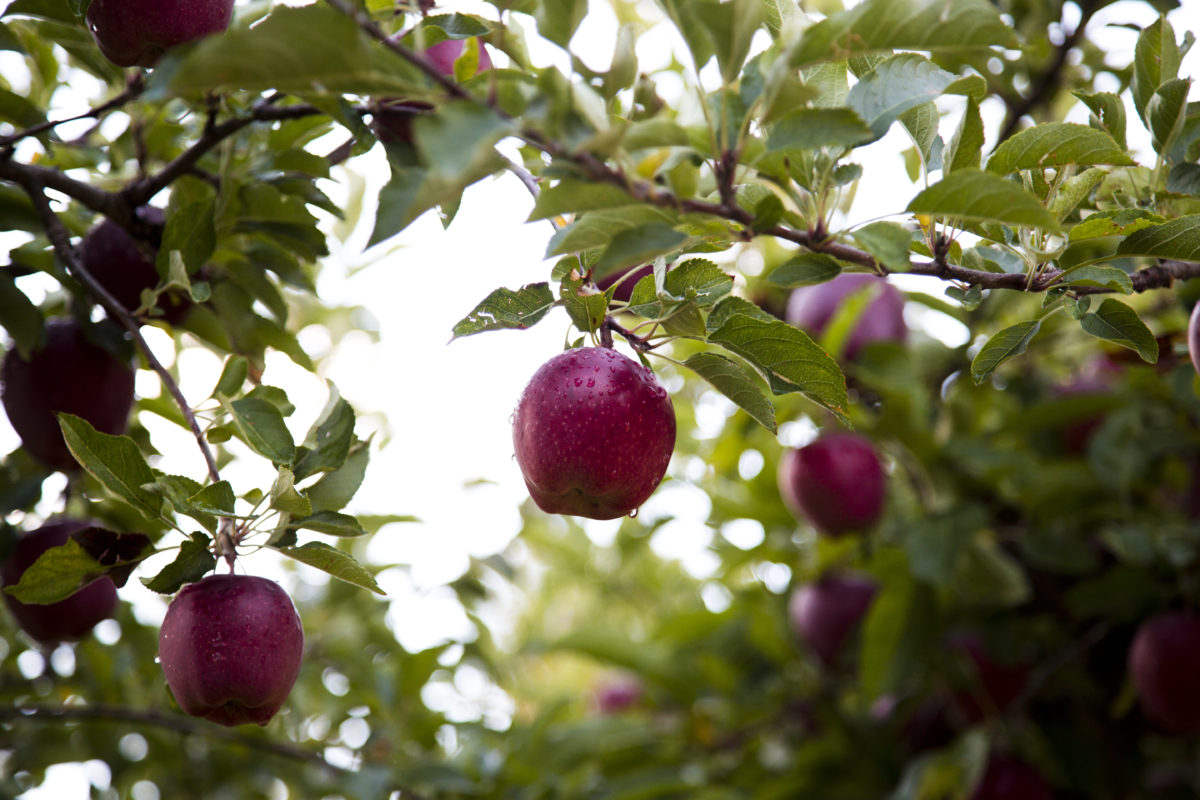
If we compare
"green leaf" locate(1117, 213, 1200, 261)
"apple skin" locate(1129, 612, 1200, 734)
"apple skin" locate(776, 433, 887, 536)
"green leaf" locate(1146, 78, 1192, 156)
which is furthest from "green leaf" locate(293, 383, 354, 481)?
"apple skin" locate(1129, 612, 1200, 734)

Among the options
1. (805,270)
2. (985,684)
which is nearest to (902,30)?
(805,270)

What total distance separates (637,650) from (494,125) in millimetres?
1645

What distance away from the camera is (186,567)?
0.75m

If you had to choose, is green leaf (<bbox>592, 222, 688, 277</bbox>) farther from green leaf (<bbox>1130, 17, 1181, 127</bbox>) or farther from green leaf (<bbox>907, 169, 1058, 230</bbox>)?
green leaf (<bbox>1130, 17, 1181, 127</bbox>)

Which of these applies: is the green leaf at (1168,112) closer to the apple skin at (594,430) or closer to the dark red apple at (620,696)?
the apple skin at (594,430)

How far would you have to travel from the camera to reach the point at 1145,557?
1.39 m

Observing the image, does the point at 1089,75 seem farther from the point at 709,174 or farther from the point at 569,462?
the point at 569,462

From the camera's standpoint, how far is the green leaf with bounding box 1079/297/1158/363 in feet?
2.56

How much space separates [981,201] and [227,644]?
653 millimetres

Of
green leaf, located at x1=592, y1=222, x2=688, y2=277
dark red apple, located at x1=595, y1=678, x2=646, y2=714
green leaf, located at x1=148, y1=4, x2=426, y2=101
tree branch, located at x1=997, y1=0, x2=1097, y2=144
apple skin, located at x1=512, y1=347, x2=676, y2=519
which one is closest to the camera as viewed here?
green leaf, located at x1=148, y1=4, x2=426, y2=101

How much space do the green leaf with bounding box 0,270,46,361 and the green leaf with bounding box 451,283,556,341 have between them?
1.81 feet

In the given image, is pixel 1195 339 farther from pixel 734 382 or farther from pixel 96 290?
pixel 96 290

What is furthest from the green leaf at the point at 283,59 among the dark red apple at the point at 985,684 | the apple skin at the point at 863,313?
the dark red apple at the point at 985,684

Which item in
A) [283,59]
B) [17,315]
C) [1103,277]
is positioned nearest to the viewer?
[283,59]
